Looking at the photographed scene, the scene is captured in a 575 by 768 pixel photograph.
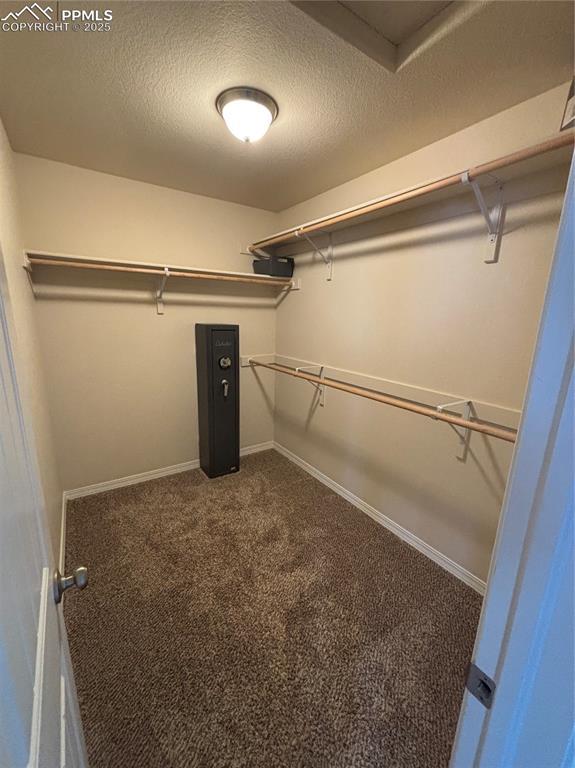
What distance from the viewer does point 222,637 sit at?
148 centimetres

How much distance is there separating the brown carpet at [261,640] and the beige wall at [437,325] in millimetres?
427

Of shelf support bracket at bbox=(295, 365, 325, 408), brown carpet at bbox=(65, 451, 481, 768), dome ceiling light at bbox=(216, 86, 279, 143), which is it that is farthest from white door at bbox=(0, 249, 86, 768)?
shelf support bracket at bbox=(295, 365, 325, 408)

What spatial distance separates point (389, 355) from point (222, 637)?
1.86 meters

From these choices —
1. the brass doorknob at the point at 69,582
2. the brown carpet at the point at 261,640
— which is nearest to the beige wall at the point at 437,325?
the brown carpet at the point at 261,640

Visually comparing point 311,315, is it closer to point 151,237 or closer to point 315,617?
point 151,237

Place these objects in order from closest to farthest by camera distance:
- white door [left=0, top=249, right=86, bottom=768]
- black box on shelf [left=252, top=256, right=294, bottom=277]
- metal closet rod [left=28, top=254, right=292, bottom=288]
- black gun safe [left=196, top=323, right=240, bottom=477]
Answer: white door [left=0, top=249, right=86, bottom=768], metal closet rod [left=28, top=254, right=292, bottom=288], black gun safe [left=196, top=323, right=240, bottom=477], black box on shelf [left=252, top=256, right=294, bottom=277]

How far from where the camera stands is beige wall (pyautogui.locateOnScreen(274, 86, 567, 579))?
1.51 meters

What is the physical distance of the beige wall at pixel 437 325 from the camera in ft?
4.94

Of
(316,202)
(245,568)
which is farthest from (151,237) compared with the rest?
(245,568)

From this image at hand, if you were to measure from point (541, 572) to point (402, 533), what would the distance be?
1.96m

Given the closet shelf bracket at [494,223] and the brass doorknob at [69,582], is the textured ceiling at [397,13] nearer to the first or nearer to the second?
the closet shelf bracket at [494,223]

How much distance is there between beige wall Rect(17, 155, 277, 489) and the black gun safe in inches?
8.7

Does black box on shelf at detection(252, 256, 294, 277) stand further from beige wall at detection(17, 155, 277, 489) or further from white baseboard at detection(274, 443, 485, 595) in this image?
white baseboard at detection(274, 443, 485, 595)

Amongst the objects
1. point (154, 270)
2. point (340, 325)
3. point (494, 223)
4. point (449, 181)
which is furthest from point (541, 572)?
point (154, 270)
